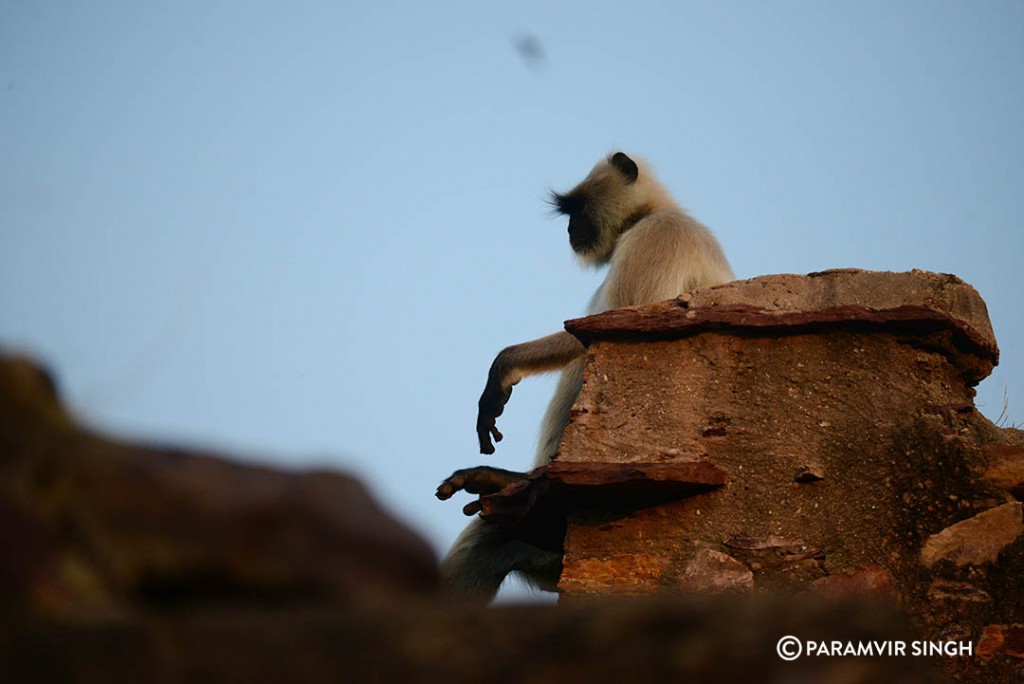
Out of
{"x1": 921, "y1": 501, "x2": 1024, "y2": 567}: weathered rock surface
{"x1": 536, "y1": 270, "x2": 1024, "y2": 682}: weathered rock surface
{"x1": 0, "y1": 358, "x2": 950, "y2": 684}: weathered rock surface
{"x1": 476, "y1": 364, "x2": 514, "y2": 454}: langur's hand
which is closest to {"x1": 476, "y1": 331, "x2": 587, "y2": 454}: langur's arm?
{"x1": 476, "y1": 364, "x2": 514, "y2": 454}: langur's hand

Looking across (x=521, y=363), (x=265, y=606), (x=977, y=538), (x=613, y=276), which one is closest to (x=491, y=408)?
(x=521, y=363)

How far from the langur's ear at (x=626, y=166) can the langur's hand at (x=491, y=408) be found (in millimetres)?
1858

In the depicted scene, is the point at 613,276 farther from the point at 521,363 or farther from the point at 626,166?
the point at 626,166

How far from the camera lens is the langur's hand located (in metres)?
5.54

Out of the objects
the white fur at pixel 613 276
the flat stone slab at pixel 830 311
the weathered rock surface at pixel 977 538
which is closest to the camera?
the weathered rock surface at pixel 977 538

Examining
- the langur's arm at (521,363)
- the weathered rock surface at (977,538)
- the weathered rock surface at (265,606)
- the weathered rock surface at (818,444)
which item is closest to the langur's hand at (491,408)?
the langur's arm at (521,363)

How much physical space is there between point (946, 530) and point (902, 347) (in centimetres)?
69

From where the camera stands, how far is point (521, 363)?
19.0 ft

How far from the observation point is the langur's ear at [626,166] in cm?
705

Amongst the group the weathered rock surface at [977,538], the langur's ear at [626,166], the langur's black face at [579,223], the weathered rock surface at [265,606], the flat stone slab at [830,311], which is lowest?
the weathered rock surface at [265,606]

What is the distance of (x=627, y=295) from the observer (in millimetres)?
5758

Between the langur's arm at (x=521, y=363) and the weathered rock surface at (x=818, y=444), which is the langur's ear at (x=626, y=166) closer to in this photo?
the langur's arm at (x=521, y=363)

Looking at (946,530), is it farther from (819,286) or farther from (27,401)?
(27,401)

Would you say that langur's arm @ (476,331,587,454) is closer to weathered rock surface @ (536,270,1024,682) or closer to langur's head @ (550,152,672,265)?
langur's head @ (550,152,672,265)
